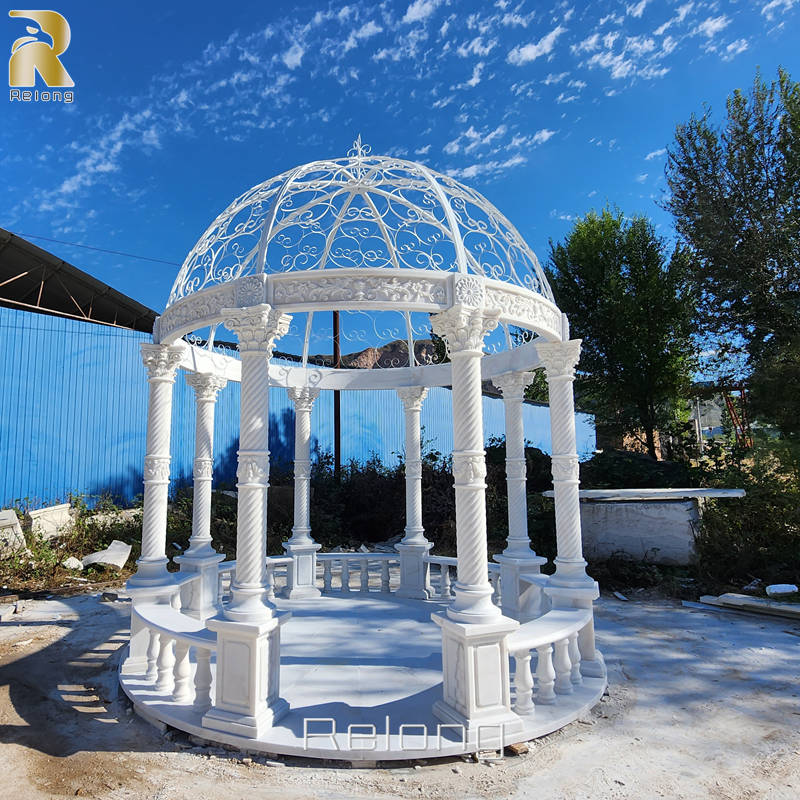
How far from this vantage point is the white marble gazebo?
14.6ft

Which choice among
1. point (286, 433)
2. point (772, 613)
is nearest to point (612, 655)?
point (772, 613)

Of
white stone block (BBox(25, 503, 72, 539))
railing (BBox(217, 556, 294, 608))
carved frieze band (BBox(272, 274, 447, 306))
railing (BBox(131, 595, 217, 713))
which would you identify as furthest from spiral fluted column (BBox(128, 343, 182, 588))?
white stone block (BBox(25, 503, 72, 539))

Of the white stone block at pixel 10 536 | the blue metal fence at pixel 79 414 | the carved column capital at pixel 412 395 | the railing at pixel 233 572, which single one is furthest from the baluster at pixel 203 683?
the blue metal fence at pixel 79 414

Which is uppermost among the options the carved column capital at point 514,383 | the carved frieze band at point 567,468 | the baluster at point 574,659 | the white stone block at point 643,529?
the carved column capital at point 514,383

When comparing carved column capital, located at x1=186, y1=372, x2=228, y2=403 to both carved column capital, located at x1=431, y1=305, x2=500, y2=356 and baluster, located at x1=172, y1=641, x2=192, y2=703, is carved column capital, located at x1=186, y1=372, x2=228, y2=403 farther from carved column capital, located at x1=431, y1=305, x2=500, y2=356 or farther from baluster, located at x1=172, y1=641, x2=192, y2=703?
carved column capital, located at x1=431, y1=305, x2=500, y2=356

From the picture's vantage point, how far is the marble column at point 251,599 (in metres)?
4.41

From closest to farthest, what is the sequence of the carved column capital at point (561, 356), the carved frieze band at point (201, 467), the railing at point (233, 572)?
the carved column capital at point (561, 356)
the carved frieze band at point (201, 467)
the railing at point (233, 572)

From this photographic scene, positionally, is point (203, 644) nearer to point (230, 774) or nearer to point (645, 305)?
point (230, 774)

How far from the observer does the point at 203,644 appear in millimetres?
4730

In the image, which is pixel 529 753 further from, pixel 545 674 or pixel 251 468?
pixel 251 468

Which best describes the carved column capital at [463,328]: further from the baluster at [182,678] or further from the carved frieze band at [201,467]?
the carved frieze band at [201,467]

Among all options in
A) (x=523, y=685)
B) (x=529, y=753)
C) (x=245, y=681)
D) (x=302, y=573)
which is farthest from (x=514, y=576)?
(x=245, y=681)

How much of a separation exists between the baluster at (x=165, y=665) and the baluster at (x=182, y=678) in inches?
9.1

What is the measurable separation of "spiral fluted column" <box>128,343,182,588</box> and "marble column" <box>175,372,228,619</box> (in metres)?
1.46
